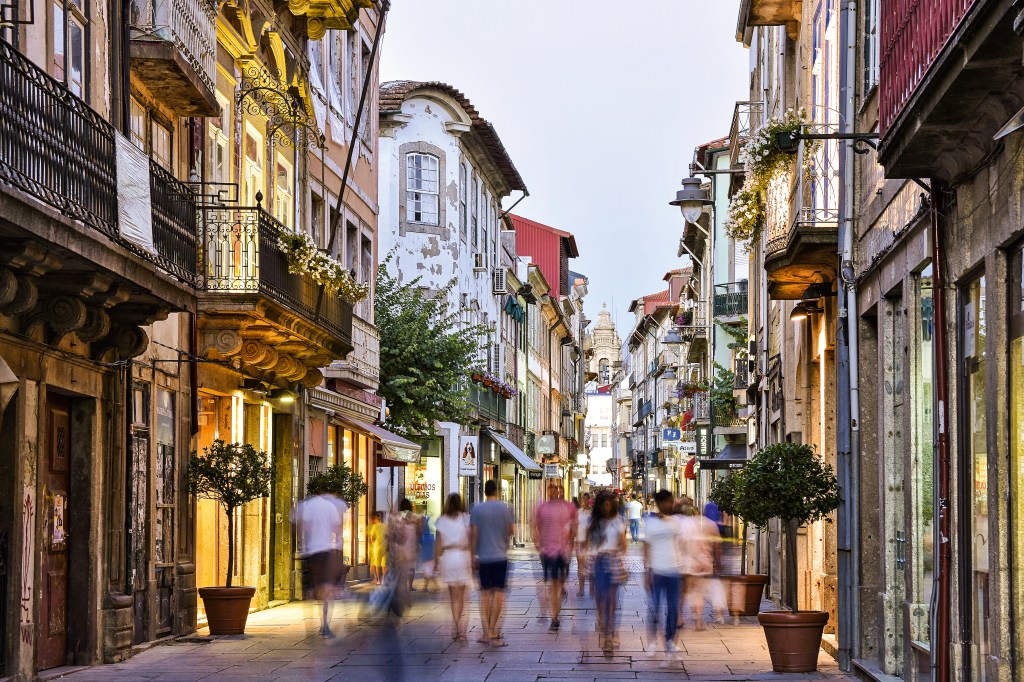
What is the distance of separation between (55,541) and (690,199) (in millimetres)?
10126

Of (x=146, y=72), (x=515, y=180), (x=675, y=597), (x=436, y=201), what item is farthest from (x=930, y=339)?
(x=515, y=180)

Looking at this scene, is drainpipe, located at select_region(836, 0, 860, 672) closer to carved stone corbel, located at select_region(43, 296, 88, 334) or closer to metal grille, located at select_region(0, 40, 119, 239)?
metal grille, located at select_region(0, 40, 119, 239)

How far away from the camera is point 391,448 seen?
30734 millimetres

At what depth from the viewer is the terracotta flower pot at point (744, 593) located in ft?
73.6

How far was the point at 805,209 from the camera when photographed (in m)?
16.9

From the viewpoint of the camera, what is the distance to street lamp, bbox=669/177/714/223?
22078 mm

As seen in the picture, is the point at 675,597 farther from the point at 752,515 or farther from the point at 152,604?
the point at 152,604

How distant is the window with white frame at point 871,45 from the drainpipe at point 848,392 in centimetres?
43

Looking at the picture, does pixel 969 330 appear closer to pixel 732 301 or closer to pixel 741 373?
pixel 741 373

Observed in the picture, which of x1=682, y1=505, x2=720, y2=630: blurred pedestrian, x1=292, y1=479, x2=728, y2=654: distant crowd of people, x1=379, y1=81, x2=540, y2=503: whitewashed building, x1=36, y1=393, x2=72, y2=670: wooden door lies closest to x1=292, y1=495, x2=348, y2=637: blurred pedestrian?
x1=292, y1=479, x2=728, y2=654: distant crowd of people

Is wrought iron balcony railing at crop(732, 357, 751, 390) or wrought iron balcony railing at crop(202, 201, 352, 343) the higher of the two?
wrought iron balcony railing at crop(202, 201, 352, 343)

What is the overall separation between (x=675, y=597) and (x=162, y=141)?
24.9ft

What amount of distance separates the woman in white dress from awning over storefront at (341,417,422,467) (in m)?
11.0

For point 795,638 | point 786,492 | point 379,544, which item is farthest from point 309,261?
point 795,638
